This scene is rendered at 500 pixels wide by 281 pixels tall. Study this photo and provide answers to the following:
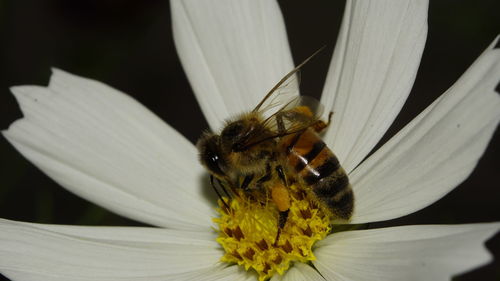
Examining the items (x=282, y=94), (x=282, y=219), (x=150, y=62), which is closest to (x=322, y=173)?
(x=282, y=219)

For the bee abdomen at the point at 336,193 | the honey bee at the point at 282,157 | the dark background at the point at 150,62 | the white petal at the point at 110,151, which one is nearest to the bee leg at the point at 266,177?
the honey bee at the point at 282,157

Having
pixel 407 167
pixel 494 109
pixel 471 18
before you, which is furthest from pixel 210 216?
pixel 471 18

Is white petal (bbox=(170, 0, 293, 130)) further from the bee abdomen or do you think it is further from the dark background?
Result: the dark background

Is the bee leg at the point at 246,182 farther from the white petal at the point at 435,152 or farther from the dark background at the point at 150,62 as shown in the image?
the dark background at the point at 150,62

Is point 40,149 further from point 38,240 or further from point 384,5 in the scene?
point 384,5

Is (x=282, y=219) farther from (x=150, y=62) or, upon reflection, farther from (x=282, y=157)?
(x=150, y=62)

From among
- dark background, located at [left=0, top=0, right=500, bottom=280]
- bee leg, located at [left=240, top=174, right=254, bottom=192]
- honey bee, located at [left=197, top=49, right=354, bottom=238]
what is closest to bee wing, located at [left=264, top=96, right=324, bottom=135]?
honey bee, located at [left=197, top=49, right=354, bottom=238]
